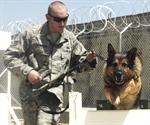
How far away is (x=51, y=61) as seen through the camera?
3.33 meters

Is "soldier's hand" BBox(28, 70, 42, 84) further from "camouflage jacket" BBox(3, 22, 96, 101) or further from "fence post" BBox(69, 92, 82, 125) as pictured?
"fence post" BBox(69, 92, 82, 125)

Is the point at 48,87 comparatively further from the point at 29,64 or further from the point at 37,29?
the point at 37,29

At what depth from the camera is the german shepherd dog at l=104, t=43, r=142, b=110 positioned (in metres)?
4.38

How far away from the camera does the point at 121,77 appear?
4.34 metres

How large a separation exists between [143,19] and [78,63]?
15.5 ft

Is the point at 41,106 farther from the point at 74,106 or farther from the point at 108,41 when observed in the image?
the point at 108,41

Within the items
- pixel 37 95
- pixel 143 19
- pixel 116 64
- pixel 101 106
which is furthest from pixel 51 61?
pixel 143 19

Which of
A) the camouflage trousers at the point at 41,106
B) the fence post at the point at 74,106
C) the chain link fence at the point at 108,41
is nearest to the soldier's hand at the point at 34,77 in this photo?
the camouflage trousers at the point at 41,106

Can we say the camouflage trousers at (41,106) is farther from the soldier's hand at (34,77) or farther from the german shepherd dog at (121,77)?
the german shepherd dog at (121,77)

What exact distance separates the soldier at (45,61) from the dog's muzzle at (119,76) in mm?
965

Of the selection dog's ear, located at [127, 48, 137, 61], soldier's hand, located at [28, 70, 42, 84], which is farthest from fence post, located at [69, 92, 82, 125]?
dog's ear, located at [127, 48, 137, 61]

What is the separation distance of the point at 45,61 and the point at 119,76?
130 cm

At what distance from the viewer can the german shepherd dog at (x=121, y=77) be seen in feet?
14.4

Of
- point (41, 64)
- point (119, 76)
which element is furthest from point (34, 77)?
point (119, 76)
